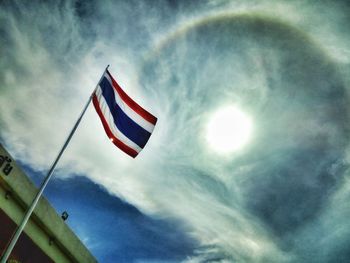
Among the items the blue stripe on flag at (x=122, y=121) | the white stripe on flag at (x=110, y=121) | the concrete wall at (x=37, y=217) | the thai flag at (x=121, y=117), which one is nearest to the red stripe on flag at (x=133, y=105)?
the thai flag at (x=121, y=117)

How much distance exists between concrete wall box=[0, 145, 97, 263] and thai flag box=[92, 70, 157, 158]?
3.10 metres

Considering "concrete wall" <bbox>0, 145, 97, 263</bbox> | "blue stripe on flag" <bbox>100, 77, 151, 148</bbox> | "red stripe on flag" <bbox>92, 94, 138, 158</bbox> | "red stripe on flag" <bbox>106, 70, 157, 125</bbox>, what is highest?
"red stripe on flag" <bbox>106, 70, 157, 125</bbox>

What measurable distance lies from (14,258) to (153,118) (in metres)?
6.04

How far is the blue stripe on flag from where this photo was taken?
9.66 metres

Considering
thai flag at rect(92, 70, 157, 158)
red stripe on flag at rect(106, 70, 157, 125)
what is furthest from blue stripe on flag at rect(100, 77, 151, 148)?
red stripe on flag at rect(106, 70, 157, 125)

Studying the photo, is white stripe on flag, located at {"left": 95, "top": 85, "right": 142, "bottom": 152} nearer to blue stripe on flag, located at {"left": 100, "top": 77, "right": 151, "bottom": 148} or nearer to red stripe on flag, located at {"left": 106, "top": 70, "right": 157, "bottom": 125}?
blue stripe on flag, located at {"left": 100, "top": 77, "right": 151, "bottom": 148}

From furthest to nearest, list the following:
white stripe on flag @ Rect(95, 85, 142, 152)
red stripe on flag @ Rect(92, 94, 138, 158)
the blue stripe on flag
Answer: the blue stripe on flag < white stripe on flag @ Rect(95, 85, 142, 152) < red stripe on flag @ Rect(92, 94, 138, 158)

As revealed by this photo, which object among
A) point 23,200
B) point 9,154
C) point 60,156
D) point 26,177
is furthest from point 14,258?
point 60,156

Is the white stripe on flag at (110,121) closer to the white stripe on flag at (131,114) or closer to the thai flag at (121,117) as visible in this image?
the thai flag at (121,117)

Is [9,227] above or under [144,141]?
under

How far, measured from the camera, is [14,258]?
930 cm

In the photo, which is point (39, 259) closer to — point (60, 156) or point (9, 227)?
point (9, 227)

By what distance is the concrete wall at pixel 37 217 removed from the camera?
29.9ft

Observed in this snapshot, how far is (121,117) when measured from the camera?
32.2 feet
